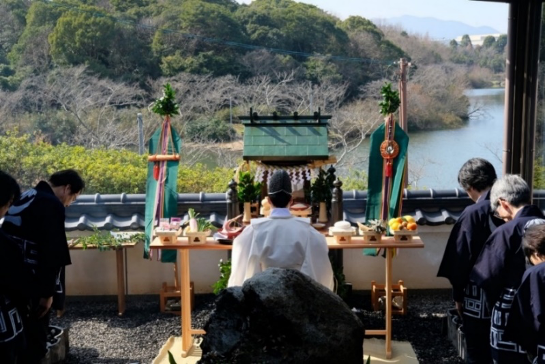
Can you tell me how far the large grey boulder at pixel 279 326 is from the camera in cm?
308

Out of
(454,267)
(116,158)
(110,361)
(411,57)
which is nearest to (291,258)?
(454,267)

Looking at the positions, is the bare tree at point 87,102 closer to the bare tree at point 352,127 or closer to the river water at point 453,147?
the bare tree at point 352,127

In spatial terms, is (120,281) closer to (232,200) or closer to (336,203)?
(232,200)

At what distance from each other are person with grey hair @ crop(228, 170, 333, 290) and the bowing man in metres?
1.35

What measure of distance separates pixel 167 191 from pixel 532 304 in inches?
148

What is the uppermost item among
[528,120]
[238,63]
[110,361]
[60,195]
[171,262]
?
[238,63]

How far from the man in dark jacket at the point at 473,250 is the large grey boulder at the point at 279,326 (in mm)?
2050

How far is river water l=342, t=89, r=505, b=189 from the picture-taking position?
11.9 m

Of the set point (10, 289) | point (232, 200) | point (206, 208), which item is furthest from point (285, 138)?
point (10, 289)

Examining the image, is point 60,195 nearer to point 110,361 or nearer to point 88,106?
point 110,361

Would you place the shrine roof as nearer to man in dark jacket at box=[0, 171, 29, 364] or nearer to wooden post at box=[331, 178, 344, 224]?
wooden post at box=[331, 178, 344, 224]

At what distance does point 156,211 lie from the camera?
665cm

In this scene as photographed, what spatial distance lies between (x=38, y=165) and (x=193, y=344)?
533 centimetres

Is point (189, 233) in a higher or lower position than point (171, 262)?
higher
